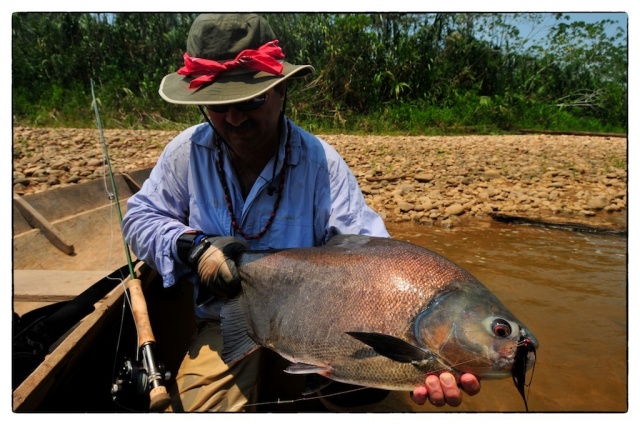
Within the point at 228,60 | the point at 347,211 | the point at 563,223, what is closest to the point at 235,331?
the point at 347,211

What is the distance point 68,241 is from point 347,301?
11.8 ft

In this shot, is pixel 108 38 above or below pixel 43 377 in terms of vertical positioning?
above

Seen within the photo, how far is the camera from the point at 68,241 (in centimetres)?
454

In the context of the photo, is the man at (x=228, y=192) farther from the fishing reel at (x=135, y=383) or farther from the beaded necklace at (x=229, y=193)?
the fishing reel at (x=135, y=383)

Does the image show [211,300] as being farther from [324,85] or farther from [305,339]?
[324,85]

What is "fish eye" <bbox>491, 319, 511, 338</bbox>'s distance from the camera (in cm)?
162

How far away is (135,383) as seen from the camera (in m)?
Result: 2.19

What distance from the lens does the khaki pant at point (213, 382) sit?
245 cm

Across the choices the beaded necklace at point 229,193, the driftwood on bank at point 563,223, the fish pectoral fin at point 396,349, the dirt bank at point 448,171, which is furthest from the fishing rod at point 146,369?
the driftwood on bank at point 563,223

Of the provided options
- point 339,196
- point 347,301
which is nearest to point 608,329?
point 339,196

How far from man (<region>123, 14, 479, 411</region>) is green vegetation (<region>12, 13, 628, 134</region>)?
1016 cm

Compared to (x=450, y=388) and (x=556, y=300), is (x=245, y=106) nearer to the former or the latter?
(x=450, y=388)

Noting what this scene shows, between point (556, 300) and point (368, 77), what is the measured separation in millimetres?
11475

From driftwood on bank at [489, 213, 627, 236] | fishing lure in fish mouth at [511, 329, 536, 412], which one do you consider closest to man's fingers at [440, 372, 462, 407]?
fishing lure in fish mouth at [511, 329, 536, 412]
